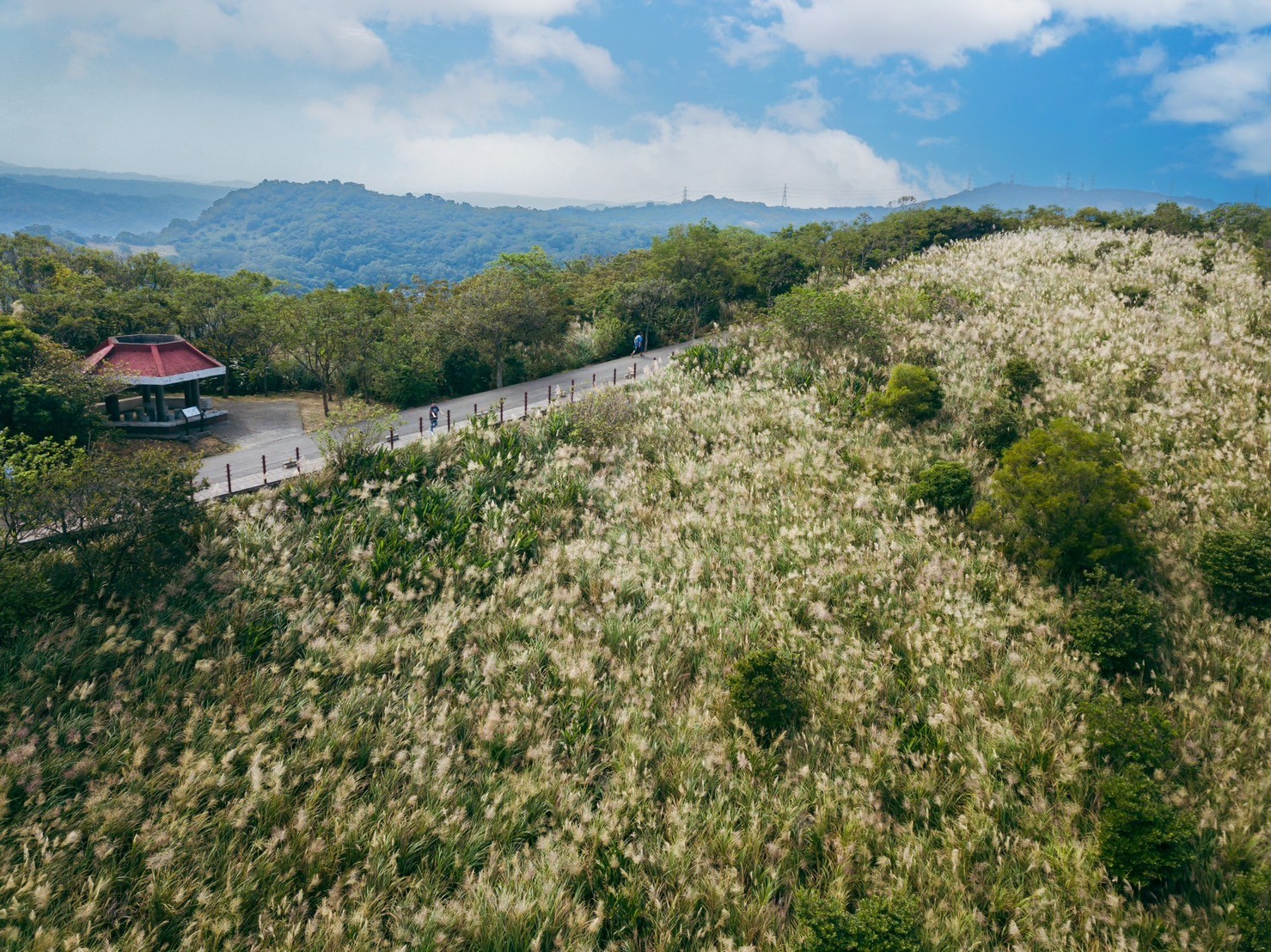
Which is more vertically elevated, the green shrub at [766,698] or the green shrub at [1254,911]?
the green shrub at [1254,911]

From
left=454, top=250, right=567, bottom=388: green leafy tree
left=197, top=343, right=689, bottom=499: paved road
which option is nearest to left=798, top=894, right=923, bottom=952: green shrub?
left=197, top=343, right=689, bottom=499: paved road

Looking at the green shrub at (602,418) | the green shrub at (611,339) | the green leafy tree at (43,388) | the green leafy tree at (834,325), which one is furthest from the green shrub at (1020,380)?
the green leafy tree at (43,388)

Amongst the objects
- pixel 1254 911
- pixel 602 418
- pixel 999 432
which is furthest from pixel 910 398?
pixel 1254 911

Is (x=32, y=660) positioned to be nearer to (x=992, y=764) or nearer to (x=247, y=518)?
(x=247, y=518)

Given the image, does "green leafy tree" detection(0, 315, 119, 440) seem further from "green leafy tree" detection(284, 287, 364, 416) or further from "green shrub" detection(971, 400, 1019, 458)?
"green shrub" detection(971, 400, 1019, 458)

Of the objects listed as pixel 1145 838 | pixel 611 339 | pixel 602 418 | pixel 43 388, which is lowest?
pixel 1145 838

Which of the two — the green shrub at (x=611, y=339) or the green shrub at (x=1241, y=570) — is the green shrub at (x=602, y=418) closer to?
the green shrub at (x=1241, y=570)

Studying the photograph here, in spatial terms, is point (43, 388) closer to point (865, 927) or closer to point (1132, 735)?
point (865, 927)
